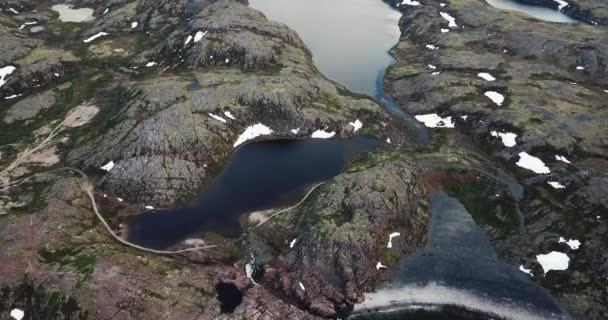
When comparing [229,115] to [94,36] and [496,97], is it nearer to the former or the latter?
[496,97]

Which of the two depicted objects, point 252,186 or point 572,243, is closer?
point 572,243

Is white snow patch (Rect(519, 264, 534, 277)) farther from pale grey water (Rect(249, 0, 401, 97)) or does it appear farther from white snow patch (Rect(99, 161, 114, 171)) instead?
white snow patch (Rect(99, 161, 114, 171))

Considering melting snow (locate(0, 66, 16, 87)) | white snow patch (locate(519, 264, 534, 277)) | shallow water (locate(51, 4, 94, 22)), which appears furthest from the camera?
shallow water (locate(51, 4, 94, 22))

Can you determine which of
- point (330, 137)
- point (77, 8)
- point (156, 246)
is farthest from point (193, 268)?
point (77, 8)

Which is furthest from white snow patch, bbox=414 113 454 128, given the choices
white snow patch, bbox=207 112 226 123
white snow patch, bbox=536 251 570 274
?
white snow patch, bbox=207 112 226 123

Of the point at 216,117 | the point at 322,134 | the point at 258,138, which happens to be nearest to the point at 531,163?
the point at 322,134

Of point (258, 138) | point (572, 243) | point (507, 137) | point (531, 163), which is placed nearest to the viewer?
point (572, 243)
